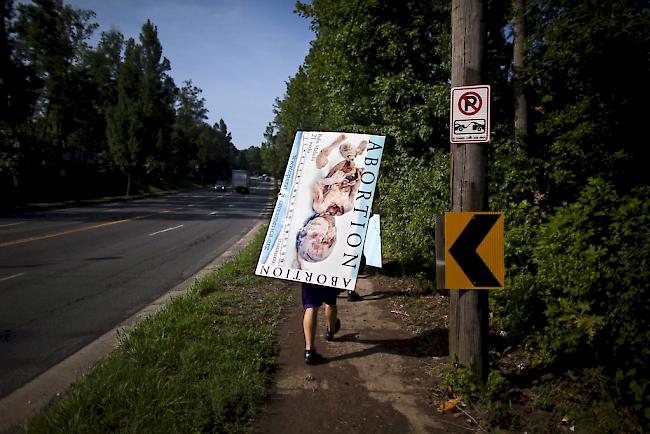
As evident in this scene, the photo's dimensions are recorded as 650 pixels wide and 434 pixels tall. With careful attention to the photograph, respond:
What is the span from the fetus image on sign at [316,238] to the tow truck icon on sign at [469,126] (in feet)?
4.94

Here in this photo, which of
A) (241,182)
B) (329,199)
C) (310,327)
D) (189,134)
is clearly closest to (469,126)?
(329,199)

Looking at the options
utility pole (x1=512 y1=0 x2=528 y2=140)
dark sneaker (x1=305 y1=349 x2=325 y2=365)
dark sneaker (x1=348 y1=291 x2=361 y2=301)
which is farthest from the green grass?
utility pole (x1=512 y1=0 x2=528 y2=140)

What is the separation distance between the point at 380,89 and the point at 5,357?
8.12 meters

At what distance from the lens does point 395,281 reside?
26.3 ft

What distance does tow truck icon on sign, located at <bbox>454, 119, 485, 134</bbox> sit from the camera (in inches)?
148

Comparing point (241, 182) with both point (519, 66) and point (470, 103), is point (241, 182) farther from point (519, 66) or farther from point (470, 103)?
point (470, 103)

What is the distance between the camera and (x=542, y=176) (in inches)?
261

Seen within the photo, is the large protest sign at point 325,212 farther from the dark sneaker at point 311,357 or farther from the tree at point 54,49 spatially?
the tree at point 54,49

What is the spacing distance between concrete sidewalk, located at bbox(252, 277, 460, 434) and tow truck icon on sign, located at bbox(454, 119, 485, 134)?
226cm

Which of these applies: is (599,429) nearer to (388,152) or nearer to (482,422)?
(482,422)

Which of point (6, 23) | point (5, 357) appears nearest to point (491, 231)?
point (5, 357)

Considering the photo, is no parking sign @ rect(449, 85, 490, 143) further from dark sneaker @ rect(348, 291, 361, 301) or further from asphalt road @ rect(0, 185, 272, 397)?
asphalt road @ rect(0, 185, 272, 397)

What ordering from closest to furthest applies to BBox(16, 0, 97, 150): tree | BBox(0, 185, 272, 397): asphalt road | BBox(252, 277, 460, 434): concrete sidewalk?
BBox(252, 277, 460, 434): concrete sidewalk → BBox(0, 185, 272, 397): asphalt road → BBox(16, 0, 97, 150): tree

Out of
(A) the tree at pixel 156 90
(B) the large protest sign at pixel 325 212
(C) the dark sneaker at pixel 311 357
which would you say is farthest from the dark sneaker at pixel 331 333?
(A) the tree at pixel 156 90
